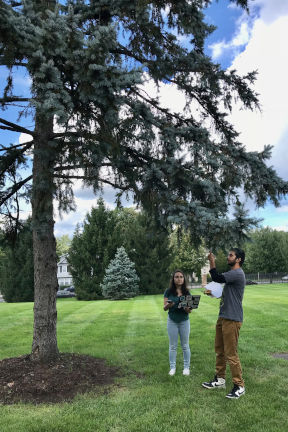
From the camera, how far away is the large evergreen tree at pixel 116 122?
4.41m

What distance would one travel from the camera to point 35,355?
605cm

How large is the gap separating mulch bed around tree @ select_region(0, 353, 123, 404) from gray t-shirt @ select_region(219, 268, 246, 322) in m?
2.08

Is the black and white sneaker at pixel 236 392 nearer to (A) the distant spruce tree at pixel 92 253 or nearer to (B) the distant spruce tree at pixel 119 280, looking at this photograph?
(B) the distant spruce tree at pixel 119 280

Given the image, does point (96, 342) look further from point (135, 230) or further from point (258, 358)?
point (135, 230)

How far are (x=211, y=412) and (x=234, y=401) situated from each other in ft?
1.53

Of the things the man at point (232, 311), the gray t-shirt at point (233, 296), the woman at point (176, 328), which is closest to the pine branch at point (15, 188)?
the woman at point (176, 328)

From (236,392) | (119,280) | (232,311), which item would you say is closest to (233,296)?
(232,311)

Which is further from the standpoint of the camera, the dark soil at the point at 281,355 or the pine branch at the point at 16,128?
the dark soil at the point at 281,355

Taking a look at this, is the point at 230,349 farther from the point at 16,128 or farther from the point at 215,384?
the point at 16,128

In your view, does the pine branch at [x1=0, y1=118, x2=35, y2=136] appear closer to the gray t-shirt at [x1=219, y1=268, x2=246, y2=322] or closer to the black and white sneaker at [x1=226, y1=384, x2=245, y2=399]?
the gray t-shirt at [x1=219, y1=268, x2=246, y2=322]

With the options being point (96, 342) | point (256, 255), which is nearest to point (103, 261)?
point (96, 342)

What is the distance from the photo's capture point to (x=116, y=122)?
15.7ft

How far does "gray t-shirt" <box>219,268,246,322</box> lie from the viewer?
5020mm

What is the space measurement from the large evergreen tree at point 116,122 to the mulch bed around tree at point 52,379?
11.4 inches
